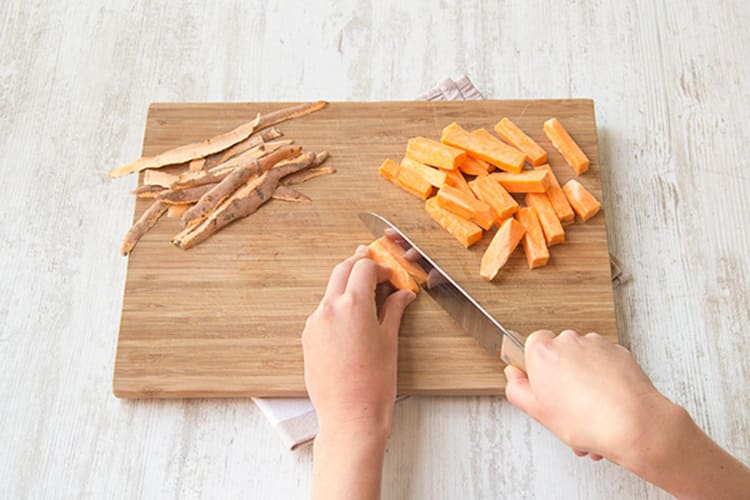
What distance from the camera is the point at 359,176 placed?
2.17 m

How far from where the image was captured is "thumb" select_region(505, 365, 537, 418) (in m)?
1.74

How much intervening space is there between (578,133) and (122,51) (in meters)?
1.48

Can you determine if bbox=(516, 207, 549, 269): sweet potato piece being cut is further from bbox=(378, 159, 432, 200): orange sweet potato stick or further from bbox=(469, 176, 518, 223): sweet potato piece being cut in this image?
bbox=(378, 159, 432, 200): orange sweet potato stick

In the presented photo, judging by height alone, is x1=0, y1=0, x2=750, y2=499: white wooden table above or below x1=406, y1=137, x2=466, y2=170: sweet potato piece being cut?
below

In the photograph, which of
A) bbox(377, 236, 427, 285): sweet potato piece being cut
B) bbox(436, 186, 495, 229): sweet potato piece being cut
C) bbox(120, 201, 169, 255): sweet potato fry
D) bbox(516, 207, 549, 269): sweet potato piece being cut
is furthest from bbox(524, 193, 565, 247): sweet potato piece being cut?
bbox(120, 201, 169, 255): sweet potato fry

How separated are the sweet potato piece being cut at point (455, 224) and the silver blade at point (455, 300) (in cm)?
10

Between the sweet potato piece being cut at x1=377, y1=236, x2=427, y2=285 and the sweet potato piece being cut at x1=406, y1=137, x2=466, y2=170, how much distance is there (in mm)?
254

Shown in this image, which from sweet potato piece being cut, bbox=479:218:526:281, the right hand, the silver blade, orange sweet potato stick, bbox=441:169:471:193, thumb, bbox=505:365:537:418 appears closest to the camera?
the right hand

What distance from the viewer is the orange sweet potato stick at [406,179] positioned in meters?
2.11

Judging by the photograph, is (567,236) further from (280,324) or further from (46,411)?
(46,411)

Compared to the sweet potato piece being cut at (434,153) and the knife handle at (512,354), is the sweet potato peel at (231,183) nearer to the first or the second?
the sweet potato piece being cut at (434,153)

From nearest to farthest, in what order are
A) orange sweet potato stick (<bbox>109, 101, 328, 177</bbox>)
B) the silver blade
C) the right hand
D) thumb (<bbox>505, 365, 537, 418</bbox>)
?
the right hand → thumb (<bbox>505, 365, 537, 418</bbox>) → the silver blade → orange sweet potato stick (<bbox>109, 101, 328, 177</bbox>)

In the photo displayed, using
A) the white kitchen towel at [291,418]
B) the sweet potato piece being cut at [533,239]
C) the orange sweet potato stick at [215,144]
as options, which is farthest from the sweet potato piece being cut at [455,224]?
the white kitchen towel at [291,418]

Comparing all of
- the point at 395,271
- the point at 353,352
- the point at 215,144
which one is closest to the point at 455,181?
the point at 395,271
